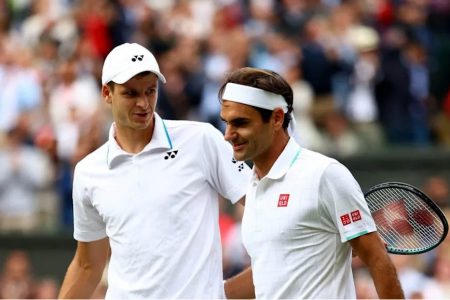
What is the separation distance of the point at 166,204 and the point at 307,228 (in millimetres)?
950

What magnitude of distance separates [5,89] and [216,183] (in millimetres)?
8473

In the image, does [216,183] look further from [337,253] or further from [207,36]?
[207,36]

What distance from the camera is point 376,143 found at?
15.1 m

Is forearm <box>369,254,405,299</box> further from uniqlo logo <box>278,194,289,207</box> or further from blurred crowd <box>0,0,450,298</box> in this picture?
blurred crowd <box>0,0,450,298</box>

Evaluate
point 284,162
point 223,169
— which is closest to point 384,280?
point 284,162

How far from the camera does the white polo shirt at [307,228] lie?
5.58 m

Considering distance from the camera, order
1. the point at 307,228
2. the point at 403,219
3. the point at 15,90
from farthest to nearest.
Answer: the point at 15,90
the point at 403,219
the point at 307,228

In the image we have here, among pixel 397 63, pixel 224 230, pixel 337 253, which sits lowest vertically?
pixel 224 230

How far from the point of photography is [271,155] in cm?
582

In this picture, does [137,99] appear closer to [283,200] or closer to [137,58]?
[137,58]

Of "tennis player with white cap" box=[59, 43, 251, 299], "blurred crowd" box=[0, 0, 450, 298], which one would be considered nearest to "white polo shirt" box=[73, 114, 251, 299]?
"tennis player with white cap" box=[59, 43, 251, 299]

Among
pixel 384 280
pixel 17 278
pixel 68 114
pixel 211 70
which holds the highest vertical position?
pixel 384 280

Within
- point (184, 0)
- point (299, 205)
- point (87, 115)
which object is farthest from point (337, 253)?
point (184, 0)

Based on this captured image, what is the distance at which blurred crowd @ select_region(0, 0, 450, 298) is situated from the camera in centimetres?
1416
